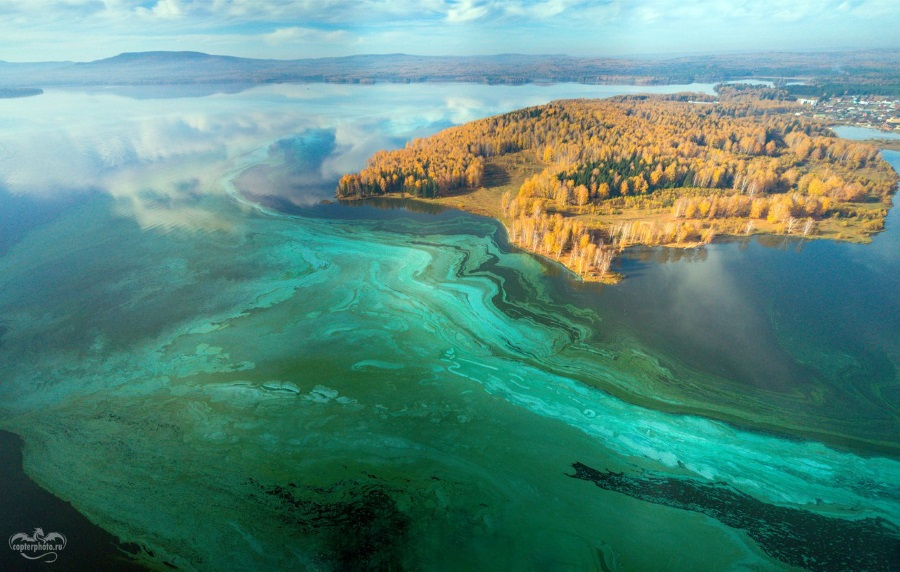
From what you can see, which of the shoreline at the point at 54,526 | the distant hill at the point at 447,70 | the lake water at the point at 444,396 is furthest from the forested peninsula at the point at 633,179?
the distant hill at the point at 447,70

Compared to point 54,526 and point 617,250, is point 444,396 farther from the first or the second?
point 617,250

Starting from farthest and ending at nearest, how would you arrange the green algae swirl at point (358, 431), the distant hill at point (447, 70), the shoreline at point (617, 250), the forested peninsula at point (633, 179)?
the distant hill at point (447, 70) → the forested peninsula at point (633, 179) → the shoreline at point (617, 250) → the green algae swirl at point (358, 431)

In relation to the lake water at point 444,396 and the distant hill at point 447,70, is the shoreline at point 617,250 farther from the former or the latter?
the distant hill at point 447,70

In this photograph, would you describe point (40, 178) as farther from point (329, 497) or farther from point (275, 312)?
point (329, 497)

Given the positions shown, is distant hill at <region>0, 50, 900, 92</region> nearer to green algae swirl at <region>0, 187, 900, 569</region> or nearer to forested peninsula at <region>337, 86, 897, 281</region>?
forested peninsula at <region>337, 86, 897, 281</region>

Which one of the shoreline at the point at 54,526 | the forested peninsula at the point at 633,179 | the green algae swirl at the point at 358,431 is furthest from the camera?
the forested peninsula at the point at 633,179

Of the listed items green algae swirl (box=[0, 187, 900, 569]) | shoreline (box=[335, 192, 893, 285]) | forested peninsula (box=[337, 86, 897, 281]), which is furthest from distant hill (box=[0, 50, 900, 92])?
green algae swirl (box=[0, 187, 900, 569])

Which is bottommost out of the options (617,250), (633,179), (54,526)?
(54,526)

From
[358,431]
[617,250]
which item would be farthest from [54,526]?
[617,250]
